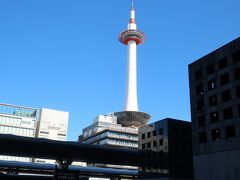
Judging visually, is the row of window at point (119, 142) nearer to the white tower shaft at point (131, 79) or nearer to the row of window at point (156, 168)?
the white tower shaft at point (131, 79)

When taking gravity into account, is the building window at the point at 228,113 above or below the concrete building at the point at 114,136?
below

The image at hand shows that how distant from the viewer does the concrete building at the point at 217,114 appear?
47.5 metres

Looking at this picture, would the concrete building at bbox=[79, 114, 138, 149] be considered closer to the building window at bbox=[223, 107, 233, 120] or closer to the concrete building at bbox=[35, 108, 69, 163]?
the concrete building at bbox=[35, 108, 69, 163]

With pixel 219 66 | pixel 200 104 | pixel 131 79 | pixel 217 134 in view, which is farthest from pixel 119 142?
pixel 219 66

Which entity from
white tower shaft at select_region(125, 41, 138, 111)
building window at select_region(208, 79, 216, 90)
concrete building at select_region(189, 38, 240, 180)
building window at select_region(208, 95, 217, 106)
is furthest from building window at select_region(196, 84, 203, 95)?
white tower shaft at select_region(125, 41, 138, 111)

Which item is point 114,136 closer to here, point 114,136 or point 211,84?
point 114,136

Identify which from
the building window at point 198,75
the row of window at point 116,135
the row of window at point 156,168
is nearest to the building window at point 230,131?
the building window at point 198,75

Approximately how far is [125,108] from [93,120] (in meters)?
21.7

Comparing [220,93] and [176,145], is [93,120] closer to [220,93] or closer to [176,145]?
[176,145]

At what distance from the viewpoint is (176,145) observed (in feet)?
208

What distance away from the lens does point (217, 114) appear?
2039 inches

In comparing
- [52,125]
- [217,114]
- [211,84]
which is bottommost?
[217,114]

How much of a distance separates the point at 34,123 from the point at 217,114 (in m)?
124

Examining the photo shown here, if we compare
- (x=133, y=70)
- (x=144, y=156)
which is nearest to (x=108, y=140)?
(x=133, y=70)
